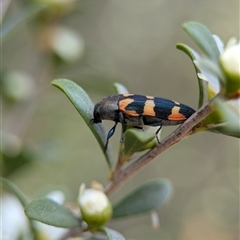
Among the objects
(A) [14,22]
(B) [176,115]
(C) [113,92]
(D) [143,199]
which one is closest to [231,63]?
(B) [176,115]

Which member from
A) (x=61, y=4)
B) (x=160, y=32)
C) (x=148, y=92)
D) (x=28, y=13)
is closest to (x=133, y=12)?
(x=160, y=32)

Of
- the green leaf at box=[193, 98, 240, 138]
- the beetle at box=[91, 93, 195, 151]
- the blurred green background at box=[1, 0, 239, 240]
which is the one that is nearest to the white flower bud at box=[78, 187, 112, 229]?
the beetle at box=[91, 93, 195, 151]

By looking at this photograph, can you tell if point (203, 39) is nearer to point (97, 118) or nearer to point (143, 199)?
point (97, 118)

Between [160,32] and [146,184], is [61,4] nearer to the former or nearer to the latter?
[146,184]

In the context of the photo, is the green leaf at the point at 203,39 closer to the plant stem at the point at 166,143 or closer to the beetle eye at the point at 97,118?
the plant stem at the point at 166,143

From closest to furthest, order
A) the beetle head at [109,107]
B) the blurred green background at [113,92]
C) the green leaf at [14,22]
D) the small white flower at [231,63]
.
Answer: the small white flower at [231,63] < the beetle head at [109,107] < the green leaf at [14,22] < the blurred green background at [113,92]

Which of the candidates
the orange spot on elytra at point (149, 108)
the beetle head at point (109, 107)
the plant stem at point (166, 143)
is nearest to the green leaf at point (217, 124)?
the plant stem at point (166, 143)
